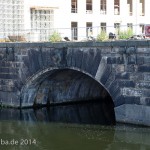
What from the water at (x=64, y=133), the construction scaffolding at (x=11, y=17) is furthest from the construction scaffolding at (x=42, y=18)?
the water at (x=64, y=133)

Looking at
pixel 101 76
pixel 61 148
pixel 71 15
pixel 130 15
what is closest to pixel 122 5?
pixel 130 15

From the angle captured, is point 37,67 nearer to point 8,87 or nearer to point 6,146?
point 8,87

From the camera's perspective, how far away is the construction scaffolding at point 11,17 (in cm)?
3459

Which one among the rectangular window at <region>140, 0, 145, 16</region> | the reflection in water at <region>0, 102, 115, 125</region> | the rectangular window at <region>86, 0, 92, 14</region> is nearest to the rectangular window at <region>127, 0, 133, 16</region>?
the rectangular window at <region>140, 0, 145, 16</region>

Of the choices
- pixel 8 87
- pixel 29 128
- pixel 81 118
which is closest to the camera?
pixel 29 128

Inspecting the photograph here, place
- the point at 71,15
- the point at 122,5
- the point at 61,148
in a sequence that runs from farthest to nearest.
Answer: the point at 122,5 < the point at 71,15 < the point at 61,148

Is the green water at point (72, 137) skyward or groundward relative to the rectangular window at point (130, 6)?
groundward

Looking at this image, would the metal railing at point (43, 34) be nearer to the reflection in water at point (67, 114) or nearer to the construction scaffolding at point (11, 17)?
the construction scaffolding at point (11, 17)

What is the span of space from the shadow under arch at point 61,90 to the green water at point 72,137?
318 cm

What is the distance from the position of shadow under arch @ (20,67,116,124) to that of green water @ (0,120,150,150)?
3177mm

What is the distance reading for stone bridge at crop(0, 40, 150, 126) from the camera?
20.5 metres

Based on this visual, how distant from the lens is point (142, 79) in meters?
20.5

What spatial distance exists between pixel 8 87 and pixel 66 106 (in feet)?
11.2

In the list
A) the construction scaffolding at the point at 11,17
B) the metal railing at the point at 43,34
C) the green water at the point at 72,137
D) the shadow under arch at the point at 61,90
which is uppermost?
the construction scaffolding at the point at 11,17
